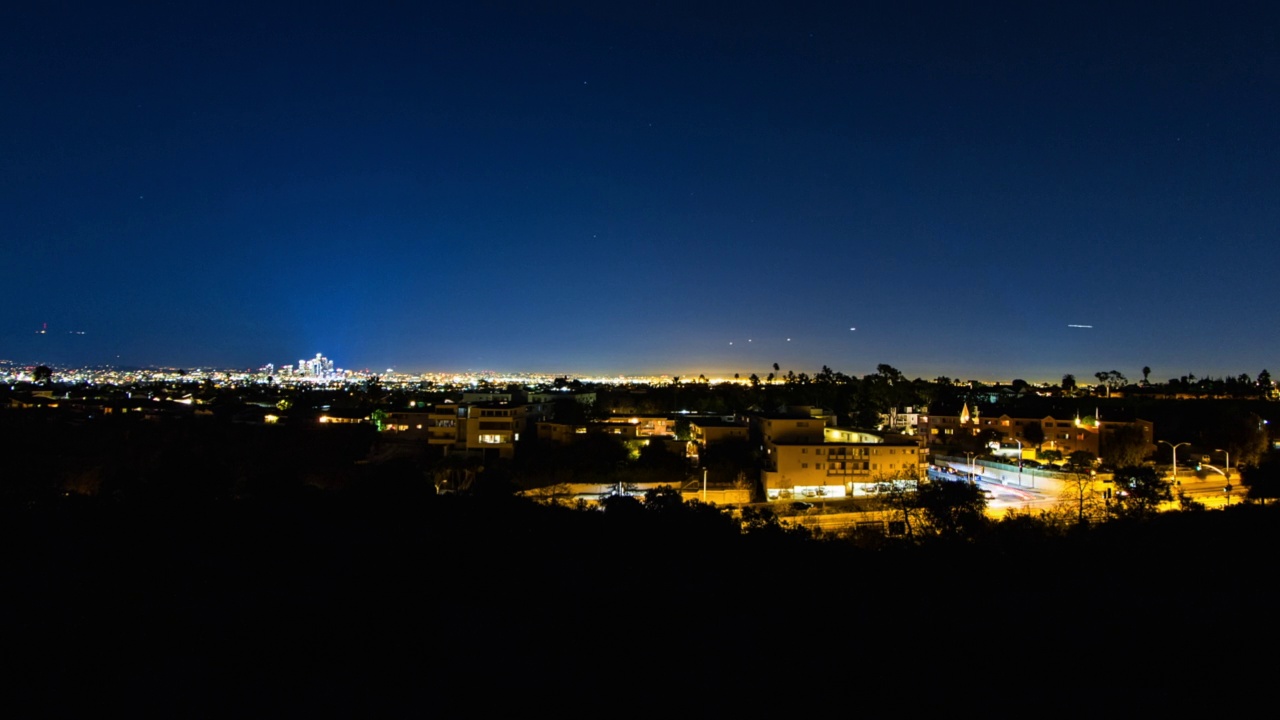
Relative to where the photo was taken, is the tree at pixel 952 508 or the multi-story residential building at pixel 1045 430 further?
the multi-story residential building at pixel 1045 430

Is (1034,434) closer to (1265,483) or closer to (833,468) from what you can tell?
(1265,483)

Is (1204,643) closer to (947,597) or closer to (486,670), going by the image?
(947,597)

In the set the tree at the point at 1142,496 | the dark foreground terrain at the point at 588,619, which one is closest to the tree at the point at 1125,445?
A: the tree at the point at 1142,496

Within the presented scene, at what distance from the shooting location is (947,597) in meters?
7.39

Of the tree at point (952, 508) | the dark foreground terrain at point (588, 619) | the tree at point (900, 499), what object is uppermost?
the dark foreground terrain at point (588, 619)

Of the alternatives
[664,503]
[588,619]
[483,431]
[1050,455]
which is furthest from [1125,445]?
[588,619]

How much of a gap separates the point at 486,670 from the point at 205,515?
29.7 ft

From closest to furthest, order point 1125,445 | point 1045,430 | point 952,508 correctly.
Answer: point 952,508 → point 1125,445 → point 1045,430

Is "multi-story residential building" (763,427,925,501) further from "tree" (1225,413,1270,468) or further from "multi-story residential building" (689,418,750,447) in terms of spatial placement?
"tree" (1225,413,1270,468)

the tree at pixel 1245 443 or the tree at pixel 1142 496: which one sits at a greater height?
the tree at pixel 1245 443

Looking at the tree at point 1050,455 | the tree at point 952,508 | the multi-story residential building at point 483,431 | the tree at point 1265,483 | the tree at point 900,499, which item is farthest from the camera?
the multi-story residential building at point 483,431

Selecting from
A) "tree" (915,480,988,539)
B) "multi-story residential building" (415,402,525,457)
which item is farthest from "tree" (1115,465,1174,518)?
"multi-story residential building" (415,402,525,457)

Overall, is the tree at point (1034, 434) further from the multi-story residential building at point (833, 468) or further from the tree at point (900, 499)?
the tree at point (900, 499)

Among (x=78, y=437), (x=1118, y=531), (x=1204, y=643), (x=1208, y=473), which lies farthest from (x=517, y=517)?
(x=78, y=437)
